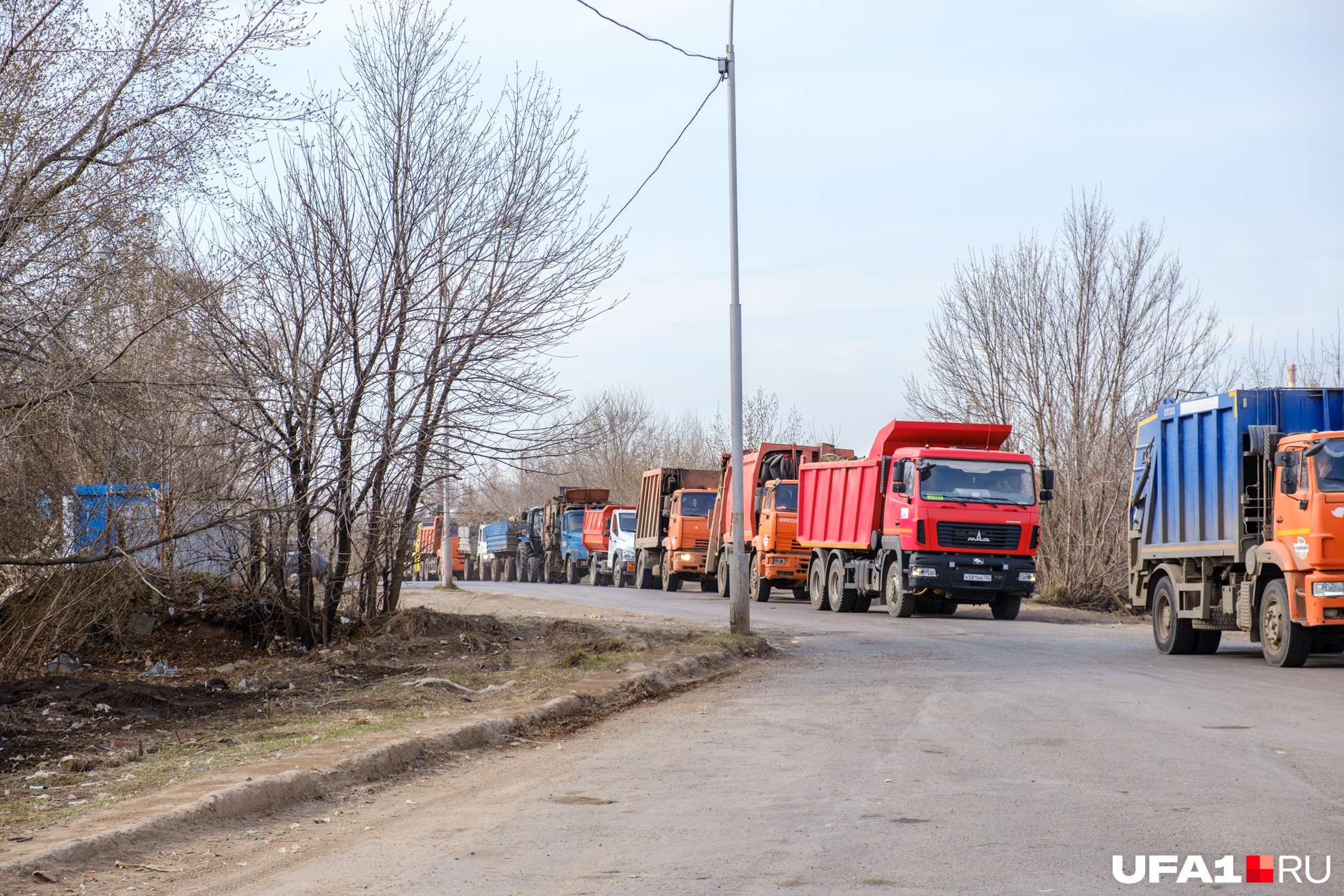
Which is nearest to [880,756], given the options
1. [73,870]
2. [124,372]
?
[73,870]

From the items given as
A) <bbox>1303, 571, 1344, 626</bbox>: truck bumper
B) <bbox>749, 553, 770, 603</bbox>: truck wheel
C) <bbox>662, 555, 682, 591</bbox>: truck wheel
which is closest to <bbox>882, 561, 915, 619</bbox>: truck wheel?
<bbox>749, 553, 770, 603</bbox>: truck wheel

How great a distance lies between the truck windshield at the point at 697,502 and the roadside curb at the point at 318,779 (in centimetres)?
2212

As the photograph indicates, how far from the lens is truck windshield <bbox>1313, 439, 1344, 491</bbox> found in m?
13.0

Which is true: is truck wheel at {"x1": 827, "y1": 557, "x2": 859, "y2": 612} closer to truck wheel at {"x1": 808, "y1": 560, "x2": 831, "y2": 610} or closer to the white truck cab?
truck wheel at {"x1": 808, "y1": 560, "x2": 831, "y2": 610}

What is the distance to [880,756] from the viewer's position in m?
7.70

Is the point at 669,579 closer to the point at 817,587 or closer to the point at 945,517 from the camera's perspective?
the point at 817,587

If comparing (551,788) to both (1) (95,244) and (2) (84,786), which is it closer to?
(2) (84,786)

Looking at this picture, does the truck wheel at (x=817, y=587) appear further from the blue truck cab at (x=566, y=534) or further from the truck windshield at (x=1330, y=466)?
the blue truck cab at (x=566, y=534)

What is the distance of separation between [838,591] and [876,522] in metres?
2.31

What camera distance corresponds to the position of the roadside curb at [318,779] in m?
5.30

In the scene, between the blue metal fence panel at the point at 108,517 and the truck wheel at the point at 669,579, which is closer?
the blue metal fence panel at the point at 108,517

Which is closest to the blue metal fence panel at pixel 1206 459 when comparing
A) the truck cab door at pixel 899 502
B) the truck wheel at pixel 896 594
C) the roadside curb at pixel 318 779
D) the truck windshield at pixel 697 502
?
the truck cab door at pixel 899 502

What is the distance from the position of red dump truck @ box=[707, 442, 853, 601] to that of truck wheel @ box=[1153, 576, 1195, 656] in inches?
451

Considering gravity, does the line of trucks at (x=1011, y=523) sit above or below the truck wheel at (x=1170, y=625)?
above
